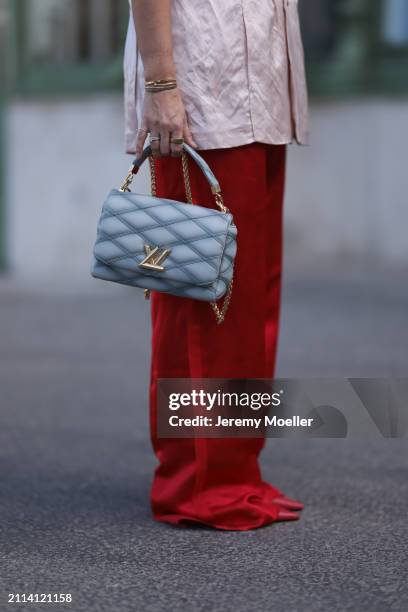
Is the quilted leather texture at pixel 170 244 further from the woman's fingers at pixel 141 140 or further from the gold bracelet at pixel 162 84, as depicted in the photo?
the gold bracelet at pixel 162 84

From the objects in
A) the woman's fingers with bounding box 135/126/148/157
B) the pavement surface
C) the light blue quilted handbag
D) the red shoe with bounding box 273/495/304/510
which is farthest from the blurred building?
the light blue quilted handbag

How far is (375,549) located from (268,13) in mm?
1204

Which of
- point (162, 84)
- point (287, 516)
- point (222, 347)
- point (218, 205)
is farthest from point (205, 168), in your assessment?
point (287, 516)

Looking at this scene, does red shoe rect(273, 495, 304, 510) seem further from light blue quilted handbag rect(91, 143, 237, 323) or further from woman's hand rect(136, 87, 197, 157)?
woman's hand rect(136, 87, 197, 157)

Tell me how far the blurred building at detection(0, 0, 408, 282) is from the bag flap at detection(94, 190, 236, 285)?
5494mm

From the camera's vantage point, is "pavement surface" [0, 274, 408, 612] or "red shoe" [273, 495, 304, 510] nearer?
"pavement surface" [0, 274, 408, 612]

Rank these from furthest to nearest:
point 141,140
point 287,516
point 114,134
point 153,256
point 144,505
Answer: point 114,134 → point 144,505 → point 287,516 → point 141,140 → point 153,256

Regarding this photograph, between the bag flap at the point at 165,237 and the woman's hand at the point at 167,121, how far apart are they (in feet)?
0.39

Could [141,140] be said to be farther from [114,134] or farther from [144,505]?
[114,134]

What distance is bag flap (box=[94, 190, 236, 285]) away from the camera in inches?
103

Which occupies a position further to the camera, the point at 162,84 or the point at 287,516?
the point at 287,516

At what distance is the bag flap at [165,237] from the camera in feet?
8.60

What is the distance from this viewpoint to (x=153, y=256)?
8.68ft

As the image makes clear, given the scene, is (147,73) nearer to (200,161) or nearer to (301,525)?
(200,161)
